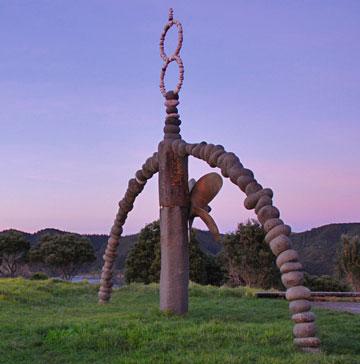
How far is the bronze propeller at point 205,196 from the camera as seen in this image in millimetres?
10242

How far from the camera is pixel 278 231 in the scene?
752 centimetres

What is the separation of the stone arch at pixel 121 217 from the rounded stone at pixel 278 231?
4369mm

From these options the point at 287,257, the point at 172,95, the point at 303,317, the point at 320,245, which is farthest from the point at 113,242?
the point at 320,245

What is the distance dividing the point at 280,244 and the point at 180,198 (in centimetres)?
345

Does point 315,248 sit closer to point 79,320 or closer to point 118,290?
point 118,290

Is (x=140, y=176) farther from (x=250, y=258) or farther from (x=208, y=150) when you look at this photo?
(x=250, y=258)

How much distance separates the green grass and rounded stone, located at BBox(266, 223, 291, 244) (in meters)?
1.34

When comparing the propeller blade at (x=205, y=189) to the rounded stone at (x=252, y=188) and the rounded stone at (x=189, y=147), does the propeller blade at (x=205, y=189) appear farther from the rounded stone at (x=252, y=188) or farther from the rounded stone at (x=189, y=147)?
the rounded stone at (x=252, y=188)

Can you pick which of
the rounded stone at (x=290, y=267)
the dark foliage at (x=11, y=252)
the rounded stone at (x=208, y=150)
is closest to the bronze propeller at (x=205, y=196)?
the rounded stone at (x=208, y=150)

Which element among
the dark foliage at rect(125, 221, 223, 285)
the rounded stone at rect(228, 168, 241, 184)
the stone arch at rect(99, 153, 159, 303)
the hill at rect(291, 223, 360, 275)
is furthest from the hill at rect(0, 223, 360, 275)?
the rounded stone at rect(228, 168, 241, 184)

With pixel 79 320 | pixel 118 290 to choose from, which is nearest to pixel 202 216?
pixel 79 320

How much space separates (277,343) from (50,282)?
1255 cm

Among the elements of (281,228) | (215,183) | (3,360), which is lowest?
(3,360)

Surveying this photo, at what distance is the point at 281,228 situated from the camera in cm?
752
